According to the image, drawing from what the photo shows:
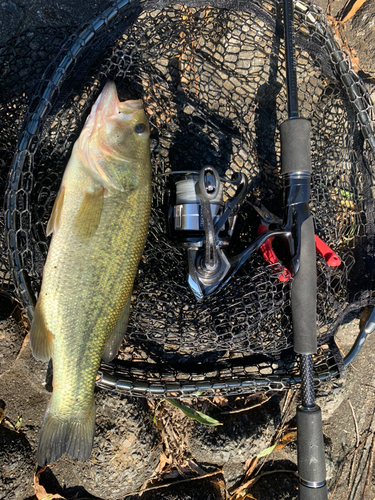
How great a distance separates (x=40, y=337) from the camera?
198cm

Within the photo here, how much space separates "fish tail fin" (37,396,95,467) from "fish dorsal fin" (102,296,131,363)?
31 cm

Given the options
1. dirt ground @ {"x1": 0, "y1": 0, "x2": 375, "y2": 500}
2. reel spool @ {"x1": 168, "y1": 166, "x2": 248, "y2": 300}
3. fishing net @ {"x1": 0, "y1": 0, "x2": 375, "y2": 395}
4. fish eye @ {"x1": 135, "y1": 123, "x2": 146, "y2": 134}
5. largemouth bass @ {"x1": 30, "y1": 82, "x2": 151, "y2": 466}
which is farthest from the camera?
dirt ground @ {"x1": 0, "y1": 0, "x2": 375, "y2": 500}

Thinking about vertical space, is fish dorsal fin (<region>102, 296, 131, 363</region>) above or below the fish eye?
below

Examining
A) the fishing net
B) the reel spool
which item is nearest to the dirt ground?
the fishing net

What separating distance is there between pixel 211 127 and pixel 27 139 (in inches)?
49.0

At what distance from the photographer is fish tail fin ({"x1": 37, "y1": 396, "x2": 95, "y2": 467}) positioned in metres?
2.02

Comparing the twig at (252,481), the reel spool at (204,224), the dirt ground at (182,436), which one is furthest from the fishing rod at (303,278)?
the twig at (252,481)

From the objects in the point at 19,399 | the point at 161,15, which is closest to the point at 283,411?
the point at 19,399

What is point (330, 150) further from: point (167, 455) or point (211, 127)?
point (167, 455)

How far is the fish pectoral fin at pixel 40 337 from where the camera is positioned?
1967 mm

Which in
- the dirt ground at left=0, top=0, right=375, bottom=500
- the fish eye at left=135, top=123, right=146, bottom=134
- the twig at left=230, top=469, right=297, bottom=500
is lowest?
the twig at left=230, top=469, right=297, bottom=500

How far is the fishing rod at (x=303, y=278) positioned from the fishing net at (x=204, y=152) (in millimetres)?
233

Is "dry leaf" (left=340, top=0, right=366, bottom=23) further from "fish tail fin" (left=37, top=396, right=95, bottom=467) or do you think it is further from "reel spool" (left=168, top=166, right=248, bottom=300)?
"fish tail fin" (left=37, top=396, right=95, bottom=467)

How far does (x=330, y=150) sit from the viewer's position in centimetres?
262
